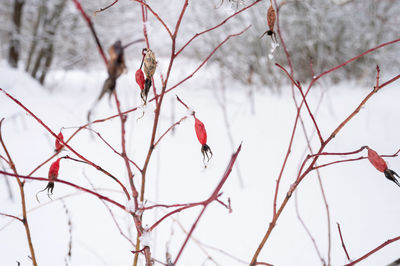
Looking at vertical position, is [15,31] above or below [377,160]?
above

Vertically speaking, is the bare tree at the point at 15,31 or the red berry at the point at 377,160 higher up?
the bare tree at the point at 15,31

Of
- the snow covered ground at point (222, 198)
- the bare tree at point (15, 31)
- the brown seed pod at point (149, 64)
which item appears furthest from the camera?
the bare tree at point (15, 31)

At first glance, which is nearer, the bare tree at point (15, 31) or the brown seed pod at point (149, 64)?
the brown seed pod at point (149, 64)

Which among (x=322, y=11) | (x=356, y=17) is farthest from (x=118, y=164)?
(x=356, y=17)

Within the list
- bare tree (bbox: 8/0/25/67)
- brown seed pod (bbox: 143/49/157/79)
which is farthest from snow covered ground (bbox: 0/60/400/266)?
bare tree (bbox: 8/0/25/67)

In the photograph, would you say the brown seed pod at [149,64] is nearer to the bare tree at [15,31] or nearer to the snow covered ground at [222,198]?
the snow covered ground at [222,198]

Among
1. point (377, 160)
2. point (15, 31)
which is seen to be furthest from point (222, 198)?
point (15, 31)

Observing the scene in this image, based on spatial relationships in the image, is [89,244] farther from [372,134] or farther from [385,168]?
[372,134]

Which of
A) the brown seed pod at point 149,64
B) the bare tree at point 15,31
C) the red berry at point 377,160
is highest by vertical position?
the bare tree at point 15,31

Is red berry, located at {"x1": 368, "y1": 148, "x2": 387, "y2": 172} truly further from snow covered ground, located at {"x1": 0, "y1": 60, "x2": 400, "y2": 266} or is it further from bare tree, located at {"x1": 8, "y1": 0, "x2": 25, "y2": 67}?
bare tree, located at {"x1": 8, "y1": 0, "x2": 25, "y2": 67}

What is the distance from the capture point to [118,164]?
1868mm

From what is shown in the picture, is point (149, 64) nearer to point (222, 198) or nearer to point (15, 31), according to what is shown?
point (222, 198)

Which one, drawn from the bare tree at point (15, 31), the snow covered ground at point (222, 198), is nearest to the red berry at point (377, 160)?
the snow covered ground at point (222, 198)

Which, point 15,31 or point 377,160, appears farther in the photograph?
point 15,31
